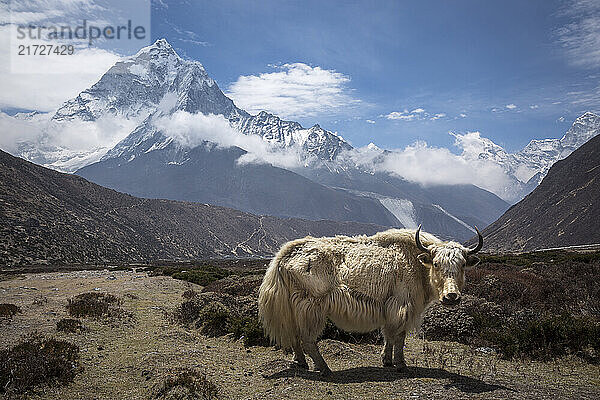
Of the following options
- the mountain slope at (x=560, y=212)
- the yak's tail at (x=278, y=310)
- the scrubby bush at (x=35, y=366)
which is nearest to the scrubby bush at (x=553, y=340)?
the yak's tail at (x=278, y=310)

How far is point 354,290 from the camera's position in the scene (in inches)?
316

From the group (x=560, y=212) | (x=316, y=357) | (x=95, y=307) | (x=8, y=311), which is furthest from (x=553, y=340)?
(x=560, y=212)

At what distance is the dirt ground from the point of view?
22.3 ft

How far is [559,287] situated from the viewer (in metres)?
13.2

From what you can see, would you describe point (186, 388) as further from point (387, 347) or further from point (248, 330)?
point (248, 330)

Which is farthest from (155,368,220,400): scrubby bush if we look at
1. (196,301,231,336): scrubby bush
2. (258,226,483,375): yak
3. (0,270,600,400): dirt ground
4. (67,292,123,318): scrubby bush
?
(67,292,123,318): scrubby bush

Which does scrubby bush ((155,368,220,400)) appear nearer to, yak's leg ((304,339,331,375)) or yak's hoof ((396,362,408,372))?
yak's leg ((304,339,331,375))

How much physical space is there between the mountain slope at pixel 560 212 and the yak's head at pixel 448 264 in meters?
99.0

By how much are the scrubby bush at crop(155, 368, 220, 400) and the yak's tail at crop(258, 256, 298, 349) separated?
1.63 m

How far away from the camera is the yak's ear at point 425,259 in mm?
7921

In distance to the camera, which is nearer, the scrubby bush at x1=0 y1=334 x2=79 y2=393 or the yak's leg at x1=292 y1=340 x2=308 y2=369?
the scrubby bush at x1=0 y1=334 x2=79 y2=393

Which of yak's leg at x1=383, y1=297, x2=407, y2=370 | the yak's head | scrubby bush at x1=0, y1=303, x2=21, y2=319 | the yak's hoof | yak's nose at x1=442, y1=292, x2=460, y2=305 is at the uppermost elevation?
the yak's head

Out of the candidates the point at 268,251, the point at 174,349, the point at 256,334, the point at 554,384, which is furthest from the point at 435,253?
the point at 268,251

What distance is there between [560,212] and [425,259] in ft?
405
